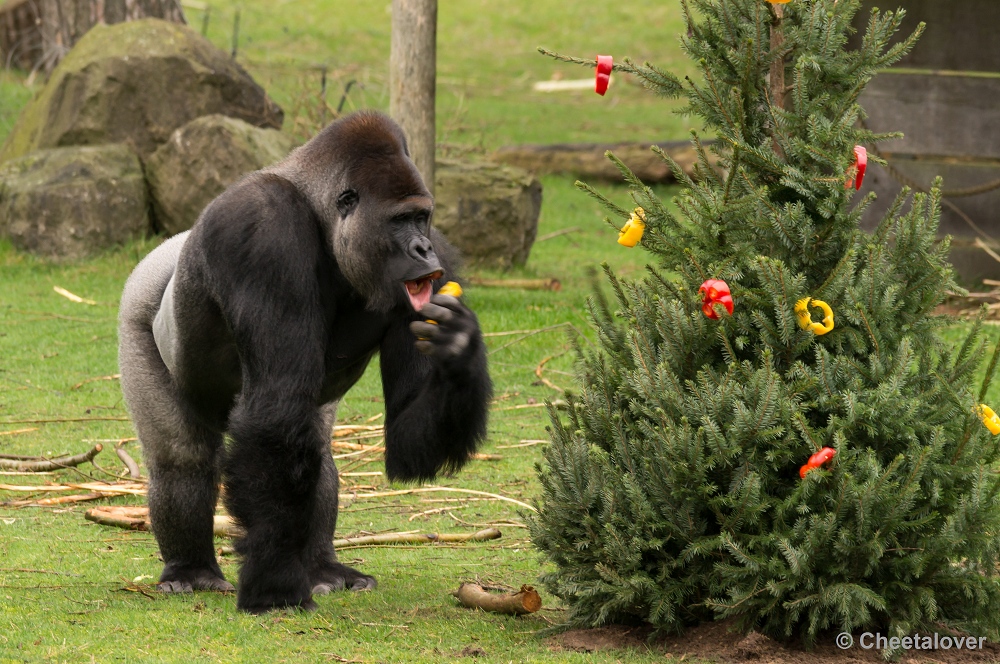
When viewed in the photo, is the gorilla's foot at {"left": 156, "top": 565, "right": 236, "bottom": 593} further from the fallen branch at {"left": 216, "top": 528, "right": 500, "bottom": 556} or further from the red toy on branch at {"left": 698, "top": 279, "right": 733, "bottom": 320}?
the red toy on branch at {"left": 698, "top": 279, "right": 733, "bottom": 320}

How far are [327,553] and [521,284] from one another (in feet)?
18.3

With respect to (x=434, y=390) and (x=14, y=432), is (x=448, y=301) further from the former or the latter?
(x=14, y=432)

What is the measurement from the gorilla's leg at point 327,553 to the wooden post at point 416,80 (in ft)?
12.6

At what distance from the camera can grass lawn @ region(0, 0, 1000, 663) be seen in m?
3.47

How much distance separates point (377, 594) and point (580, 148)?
10.5 m

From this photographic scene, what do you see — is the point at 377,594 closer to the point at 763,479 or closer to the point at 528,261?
the point at 763,479

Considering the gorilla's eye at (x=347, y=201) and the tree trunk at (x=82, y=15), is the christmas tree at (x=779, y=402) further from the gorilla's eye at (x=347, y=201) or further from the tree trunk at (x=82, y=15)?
the tree trunk at (x=82, y=15)

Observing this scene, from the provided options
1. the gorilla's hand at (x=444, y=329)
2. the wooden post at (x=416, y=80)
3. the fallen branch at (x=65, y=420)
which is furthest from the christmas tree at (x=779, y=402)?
the wooden post at (x=416, y=80)

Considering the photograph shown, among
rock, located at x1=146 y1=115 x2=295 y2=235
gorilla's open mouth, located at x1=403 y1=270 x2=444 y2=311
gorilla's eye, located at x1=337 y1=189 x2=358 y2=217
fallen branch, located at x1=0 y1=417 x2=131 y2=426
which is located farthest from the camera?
rock, located at x1=146 y1=115 x2=295 y2=235

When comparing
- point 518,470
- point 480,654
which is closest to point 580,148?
point 518,470

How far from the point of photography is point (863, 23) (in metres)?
8.93

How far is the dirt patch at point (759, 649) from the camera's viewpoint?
3.15 m

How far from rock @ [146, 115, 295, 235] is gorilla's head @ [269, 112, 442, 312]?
5881 millimetres

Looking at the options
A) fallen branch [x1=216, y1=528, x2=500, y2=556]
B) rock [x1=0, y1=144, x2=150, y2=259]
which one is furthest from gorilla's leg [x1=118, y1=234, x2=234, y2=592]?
rock [x1=0, y1=144, x2=150, y2=259]
